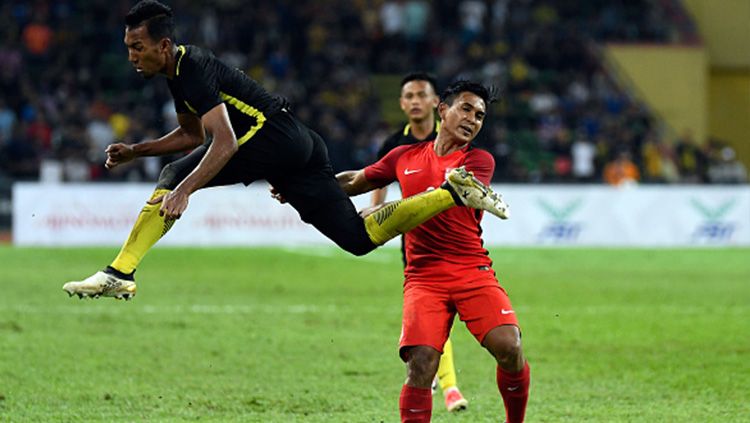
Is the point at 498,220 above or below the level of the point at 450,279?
below

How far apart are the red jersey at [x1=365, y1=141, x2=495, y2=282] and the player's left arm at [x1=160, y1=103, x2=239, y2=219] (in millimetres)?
968

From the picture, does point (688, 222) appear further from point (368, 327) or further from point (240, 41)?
point (368, 327)

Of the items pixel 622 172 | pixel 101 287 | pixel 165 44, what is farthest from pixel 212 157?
pixel 622 172

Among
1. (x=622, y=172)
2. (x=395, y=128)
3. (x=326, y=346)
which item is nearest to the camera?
(x=326, y=346)

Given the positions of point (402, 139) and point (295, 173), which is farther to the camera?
point (402, 139)

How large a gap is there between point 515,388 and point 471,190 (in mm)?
1122

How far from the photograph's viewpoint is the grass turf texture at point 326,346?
834cm

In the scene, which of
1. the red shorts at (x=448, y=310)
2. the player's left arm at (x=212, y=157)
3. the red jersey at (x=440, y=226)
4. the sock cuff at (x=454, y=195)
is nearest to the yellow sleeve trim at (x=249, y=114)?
the player's left arm at (x=212, y=157)

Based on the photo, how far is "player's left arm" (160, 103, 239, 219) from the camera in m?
7.10

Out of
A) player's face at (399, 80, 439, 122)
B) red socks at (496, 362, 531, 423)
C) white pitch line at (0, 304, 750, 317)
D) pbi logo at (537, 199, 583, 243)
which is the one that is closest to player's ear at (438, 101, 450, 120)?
red socks at (496, 362, 531, 423)

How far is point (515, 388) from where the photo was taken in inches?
271

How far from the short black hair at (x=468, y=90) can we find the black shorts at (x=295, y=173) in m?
0.98

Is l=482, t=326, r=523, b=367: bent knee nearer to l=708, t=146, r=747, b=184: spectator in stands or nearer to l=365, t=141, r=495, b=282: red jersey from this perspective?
l=365, t=141, r=495, b=282: red jersey

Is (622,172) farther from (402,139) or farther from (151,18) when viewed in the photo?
(151,18)
